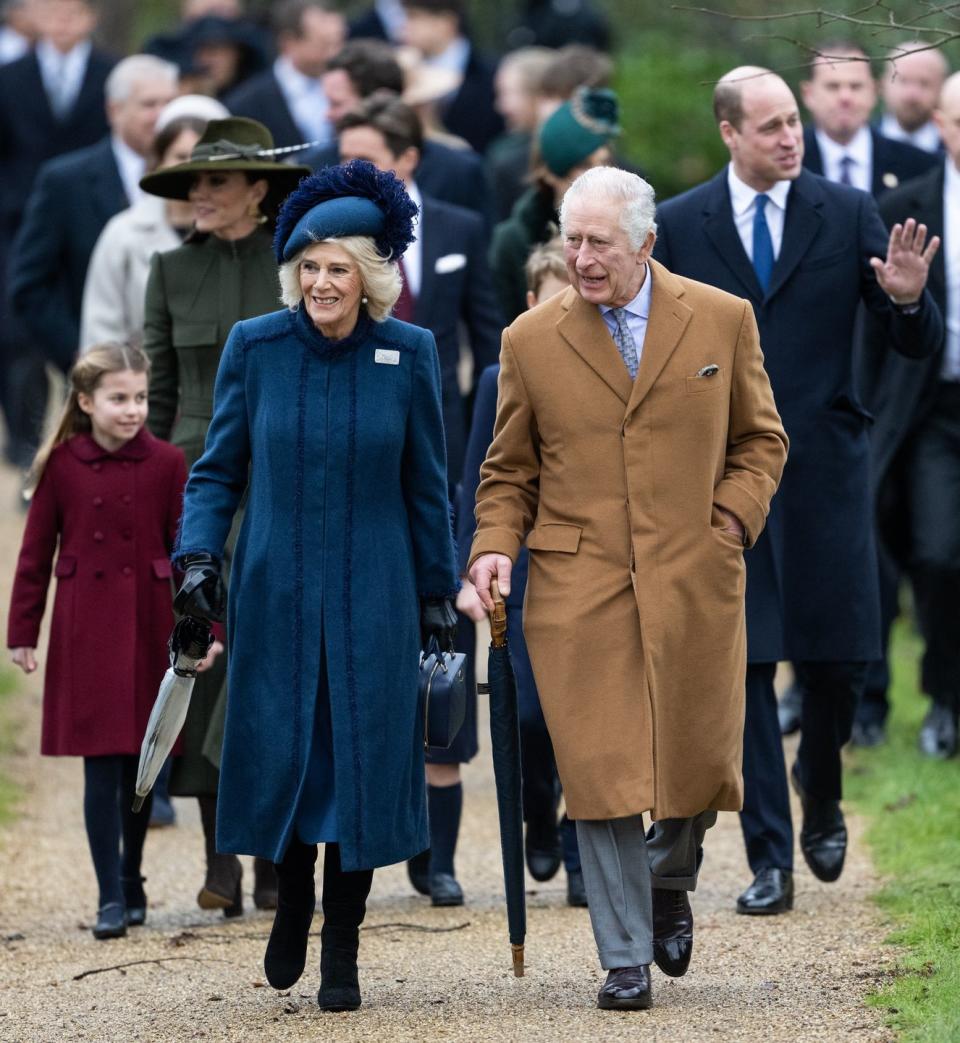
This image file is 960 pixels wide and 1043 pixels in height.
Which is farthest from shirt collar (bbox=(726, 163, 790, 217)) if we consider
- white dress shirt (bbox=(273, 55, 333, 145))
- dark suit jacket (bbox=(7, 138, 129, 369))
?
white dress shirt (bbox=(273, 55, 333, 145))

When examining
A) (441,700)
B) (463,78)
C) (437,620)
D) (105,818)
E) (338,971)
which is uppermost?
(463,78)

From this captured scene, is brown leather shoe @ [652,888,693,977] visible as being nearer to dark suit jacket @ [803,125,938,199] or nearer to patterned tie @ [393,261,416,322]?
patterned tie @ [393,261,416,322]

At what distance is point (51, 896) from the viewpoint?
8094mm

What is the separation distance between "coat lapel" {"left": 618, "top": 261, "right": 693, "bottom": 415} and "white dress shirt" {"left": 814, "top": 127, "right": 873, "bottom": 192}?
10.9 ft

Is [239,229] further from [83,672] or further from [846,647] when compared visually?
[846,647]

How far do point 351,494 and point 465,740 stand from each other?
1.88 m

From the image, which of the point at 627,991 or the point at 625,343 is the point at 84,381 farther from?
the point at 627,991

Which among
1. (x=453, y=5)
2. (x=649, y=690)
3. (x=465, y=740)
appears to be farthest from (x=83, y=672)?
(x=453, y=5)

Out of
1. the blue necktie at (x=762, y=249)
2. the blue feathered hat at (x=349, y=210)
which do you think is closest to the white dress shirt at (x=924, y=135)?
the blue necktie at (x=762, y=249)

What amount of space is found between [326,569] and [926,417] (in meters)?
3.94

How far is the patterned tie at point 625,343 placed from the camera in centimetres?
621

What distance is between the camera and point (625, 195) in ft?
20.1

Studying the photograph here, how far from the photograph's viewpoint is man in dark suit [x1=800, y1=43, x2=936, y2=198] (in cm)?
948

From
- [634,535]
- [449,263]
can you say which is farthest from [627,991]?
[449,263]
